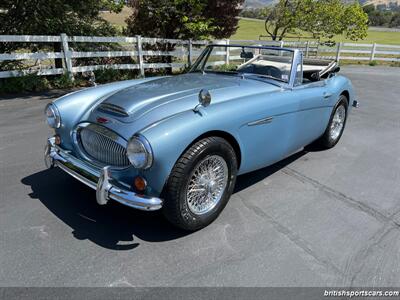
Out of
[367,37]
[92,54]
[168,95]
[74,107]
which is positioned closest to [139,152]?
[168,95]

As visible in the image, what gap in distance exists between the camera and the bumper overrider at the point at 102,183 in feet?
8.82

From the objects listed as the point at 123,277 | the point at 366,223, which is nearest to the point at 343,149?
the point at 366,223

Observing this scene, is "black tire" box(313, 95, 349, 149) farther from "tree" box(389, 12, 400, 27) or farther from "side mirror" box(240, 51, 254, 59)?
"tree" box(389, 12, 400, 27)

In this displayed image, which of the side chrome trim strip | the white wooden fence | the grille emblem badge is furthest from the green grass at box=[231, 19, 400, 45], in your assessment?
the grille emblem badge

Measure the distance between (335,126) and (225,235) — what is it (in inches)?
128

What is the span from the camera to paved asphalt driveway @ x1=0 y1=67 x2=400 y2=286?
104 inches

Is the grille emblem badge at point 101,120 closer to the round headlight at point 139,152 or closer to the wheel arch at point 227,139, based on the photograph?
the round headlight at point 139,152

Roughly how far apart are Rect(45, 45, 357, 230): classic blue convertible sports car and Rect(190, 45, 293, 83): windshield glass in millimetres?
17

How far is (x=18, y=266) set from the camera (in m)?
2.63

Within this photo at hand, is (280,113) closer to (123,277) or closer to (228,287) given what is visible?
(228,287)

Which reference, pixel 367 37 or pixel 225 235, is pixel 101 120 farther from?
pixel 367 37

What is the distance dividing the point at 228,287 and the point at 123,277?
0.76 meters

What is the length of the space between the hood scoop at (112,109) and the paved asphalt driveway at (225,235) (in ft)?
3.10

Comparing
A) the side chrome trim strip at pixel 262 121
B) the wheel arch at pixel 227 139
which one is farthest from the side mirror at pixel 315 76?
the wheel arch at pixel 227 139
